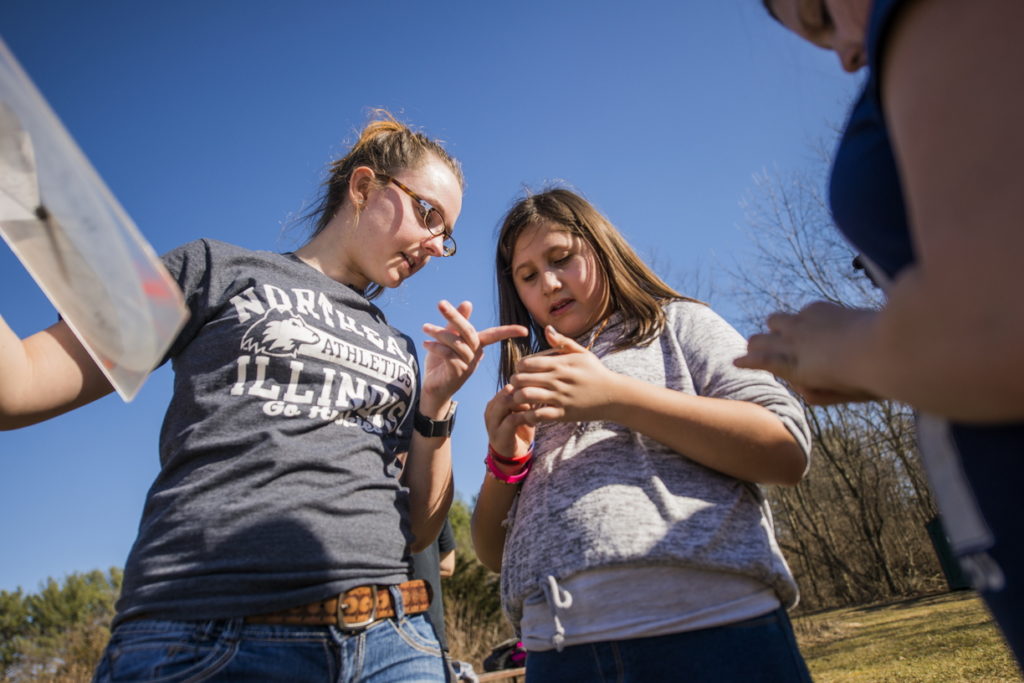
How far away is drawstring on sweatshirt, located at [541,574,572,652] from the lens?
1.29 metres

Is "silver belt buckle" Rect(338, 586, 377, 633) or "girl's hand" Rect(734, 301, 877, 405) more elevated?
"girl's hand" Rect(734, 301, 877, 405)

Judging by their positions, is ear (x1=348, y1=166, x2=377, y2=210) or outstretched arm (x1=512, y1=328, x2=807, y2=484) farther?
ear (x1=348, y1=166, x2=377, y2=210)

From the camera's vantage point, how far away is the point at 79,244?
Answer: 949 mm

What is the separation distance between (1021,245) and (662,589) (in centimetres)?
98

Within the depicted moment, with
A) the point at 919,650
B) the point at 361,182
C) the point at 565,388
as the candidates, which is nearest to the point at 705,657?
the point at 565,388

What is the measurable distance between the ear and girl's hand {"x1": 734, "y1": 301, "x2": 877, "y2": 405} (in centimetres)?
143

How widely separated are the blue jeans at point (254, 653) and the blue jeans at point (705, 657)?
1.28ft

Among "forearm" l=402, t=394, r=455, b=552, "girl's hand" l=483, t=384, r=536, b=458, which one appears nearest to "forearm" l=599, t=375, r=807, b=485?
"girl's hand" l=483, t=384, r=536, b=458

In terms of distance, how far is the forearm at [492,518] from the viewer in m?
1.66

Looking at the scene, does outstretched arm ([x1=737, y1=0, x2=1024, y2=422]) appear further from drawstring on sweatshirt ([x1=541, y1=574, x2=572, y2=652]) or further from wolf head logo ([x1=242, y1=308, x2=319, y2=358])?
wolf head logo ([x1=242, y1=308, x2=319, y2=358])

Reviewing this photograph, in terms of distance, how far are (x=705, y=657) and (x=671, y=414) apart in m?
0.47

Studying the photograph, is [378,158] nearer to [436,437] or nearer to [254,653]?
[436,437]

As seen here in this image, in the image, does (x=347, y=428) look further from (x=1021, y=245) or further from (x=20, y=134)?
(x=1021, y=245)

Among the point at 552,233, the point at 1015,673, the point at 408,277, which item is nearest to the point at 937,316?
the point at 552,233
